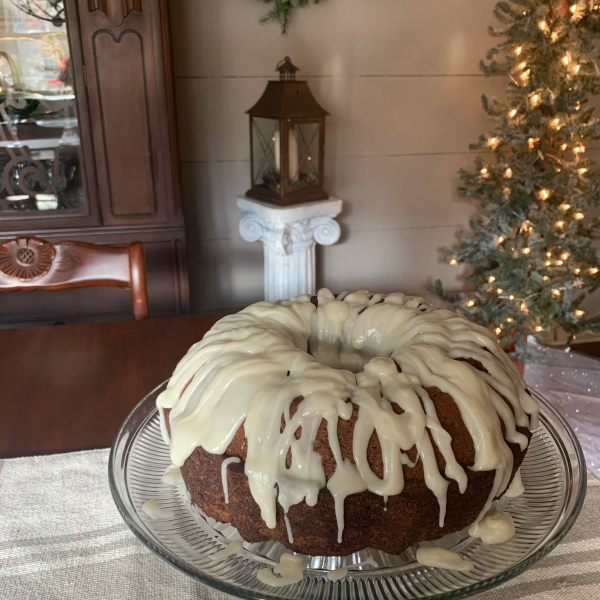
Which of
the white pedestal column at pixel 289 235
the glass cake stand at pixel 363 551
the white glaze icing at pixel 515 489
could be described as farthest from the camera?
the white pedestal column at pixel 289 235

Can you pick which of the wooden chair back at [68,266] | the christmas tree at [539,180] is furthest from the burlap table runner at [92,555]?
the christmas tree at [539,180]

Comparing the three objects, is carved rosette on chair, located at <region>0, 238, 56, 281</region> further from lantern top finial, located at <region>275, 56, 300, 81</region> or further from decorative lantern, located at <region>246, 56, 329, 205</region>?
lantern top finial, located at <region>275, 56, 300, 81</region>

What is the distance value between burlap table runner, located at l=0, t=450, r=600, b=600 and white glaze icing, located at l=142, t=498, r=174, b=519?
0.07 m

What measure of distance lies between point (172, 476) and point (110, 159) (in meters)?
1.35

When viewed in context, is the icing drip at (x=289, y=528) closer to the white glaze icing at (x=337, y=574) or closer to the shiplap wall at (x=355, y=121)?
the white glaze icing at (x=337, y=574)

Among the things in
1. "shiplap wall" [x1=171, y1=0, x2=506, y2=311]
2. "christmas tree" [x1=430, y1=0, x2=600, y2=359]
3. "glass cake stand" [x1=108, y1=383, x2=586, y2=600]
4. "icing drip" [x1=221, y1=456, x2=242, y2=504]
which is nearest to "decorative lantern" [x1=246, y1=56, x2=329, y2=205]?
"shiplap wall" [x1=171, y1=0, x2=506, y2=311]

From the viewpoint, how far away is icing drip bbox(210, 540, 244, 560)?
0.57m

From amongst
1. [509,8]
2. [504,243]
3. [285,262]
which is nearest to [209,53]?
[285,262]

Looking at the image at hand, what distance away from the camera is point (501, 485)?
611 millimetres

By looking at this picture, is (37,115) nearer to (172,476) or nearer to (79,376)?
(79,376)

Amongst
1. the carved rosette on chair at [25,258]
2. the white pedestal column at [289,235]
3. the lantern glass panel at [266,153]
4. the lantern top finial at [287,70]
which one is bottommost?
the white pedestal column at [289,235]

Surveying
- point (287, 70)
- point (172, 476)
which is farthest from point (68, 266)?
point (287, 70)

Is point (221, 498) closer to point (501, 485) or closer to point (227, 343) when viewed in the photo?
point (227, 343)

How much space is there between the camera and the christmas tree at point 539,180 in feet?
6.30
